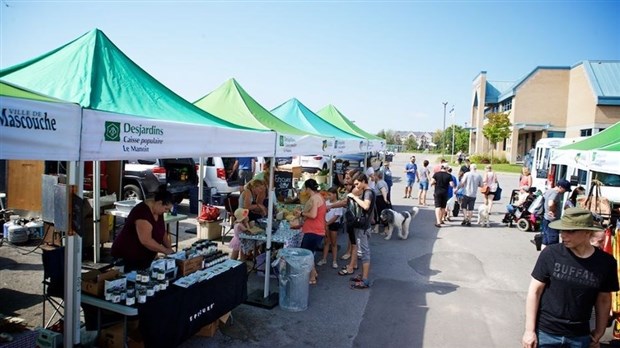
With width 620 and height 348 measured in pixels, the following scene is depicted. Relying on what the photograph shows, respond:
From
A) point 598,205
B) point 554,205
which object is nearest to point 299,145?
point 554,205

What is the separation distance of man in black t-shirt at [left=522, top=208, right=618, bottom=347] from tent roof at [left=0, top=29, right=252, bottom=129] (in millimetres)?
3689

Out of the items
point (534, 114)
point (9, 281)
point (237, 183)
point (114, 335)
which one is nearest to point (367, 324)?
point (114, 335)

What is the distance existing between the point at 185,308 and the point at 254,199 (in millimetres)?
3874

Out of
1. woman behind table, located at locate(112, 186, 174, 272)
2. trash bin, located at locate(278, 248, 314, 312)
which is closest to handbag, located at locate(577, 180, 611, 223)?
trash bin, located at locate(278, 248, 314, 312)

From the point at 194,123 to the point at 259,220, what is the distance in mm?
3144

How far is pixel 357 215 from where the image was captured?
695 centimetres

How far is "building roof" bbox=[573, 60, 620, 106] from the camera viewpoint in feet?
101

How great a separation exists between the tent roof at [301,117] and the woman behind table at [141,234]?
581 cm

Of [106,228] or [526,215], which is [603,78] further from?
[106,228]

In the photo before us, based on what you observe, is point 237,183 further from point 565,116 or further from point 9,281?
point 565,116

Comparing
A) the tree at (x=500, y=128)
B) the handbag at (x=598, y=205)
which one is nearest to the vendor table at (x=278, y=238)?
the handbag at (x=598, y=205)

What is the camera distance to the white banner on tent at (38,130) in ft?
8.42

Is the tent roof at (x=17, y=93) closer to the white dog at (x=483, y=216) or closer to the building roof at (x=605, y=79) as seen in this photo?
the white dog at (x=483, y=216)

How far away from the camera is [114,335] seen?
12.8 feet
